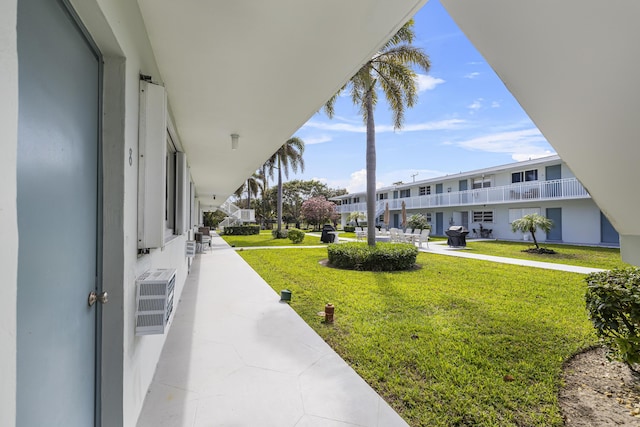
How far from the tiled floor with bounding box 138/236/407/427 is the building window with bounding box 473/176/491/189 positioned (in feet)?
74.1

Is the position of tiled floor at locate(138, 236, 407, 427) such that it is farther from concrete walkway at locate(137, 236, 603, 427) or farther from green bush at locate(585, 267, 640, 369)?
green bush at locate(585, 267, 640, 369)

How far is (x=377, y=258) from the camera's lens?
9477 mm

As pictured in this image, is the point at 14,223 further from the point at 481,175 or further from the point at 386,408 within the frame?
the point at 481,175

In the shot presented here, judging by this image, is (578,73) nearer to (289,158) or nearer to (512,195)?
(512,195)

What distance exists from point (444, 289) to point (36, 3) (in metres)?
7.57

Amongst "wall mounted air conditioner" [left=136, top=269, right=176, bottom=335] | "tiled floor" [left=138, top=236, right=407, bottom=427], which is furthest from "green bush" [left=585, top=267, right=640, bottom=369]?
"wall mounted air conditioner" [left=136, top=269, right=176, bottom=335]

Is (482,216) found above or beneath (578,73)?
beneath

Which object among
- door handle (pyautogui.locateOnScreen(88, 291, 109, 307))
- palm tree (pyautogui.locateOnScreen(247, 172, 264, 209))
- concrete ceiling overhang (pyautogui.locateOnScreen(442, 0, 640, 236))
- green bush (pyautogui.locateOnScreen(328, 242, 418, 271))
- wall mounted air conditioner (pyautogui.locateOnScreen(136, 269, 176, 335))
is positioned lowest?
green bush (pyautogui.locateOnScreen(328, 242, 418, 271))

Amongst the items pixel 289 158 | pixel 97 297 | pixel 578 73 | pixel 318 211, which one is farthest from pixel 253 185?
pixel 578 73

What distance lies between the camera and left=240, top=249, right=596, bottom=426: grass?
2742 millimetres

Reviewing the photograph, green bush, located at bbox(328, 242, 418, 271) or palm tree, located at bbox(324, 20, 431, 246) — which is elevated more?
palm tree, located at bbox(324, 20, 431, 246)

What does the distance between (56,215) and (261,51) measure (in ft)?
6.75

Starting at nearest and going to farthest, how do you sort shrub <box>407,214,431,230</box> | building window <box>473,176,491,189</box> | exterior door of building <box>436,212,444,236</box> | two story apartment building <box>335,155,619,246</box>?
two story apartment building <box>335,155,619,246</box>
shrub <box>407,214,431,230</box>
building window <box>473,176,491,189</box>
exterior door of building <box>436,212,444,236</box>

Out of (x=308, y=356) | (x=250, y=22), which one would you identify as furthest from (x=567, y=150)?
(x=308, y=356)
